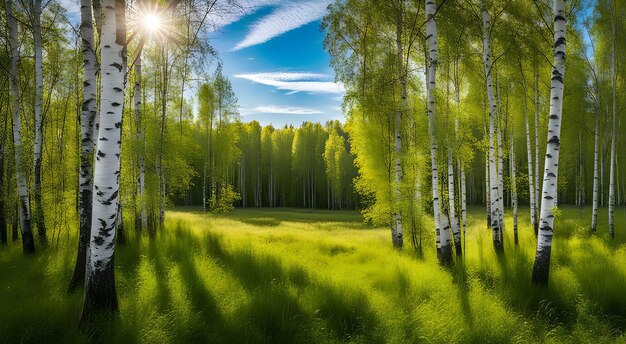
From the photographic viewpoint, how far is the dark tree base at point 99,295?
451 cm

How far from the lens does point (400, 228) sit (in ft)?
39.5

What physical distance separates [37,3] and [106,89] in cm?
763

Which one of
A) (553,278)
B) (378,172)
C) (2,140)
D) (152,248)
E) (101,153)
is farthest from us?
(378,172)

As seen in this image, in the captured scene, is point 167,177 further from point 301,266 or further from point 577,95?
point 577,95

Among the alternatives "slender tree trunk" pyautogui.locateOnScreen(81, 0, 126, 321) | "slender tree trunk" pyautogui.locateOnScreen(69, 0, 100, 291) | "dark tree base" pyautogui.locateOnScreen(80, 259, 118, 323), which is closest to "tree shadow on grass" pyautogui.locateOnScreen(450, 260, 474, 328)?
"dark tree base" pyautogui.locateOnScreen(80, 259, 118, 323)

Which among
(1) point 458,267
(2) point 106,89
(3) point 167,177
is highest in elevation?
(2) point 106,89

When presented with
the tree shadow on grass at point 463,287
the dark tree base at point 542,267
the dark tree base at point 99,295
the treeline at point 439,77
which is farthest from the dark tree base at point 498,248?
the dark tree base at point 99,295

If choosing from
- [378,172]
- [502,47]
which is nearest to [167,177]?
[378,172]

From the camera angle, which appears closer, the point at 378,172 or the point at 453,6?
the point at 453,6

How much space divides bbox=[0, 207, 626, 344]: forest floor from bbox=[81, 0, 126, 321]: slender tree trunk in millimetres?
444

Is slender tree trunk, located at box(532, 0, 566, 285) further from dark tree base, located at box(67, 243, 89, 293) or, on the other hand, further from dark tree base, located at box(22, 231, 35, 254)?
dark tree base, located at box(22, 231, 35, 254)

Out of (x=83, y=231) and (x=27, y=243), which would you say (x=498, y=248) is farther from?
(x=27, y=243)

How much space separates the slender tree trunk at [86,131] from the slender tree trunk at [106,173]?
1.77 meters

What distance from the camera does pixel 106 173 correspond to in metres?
4.42
